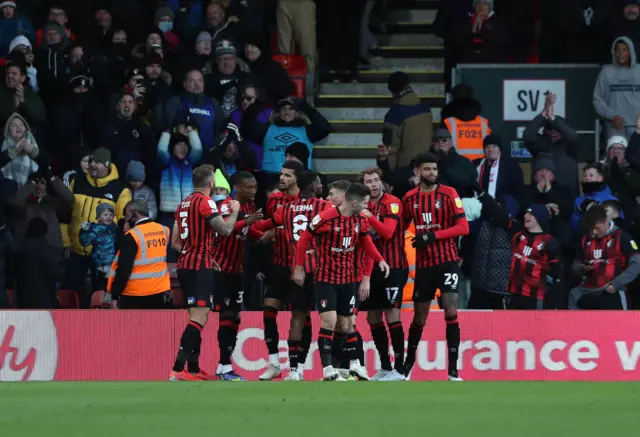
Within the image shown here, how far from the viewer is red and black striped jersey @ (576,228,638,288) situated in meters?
17.7

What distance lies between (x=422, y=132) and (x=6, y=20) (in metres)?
5.90

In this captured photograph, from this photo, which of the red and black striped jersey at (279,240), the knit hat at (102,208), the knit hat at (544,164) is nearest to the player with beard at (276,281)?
the red and black striped jersey at (279,240)

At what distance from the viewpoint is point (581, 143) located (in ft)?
70.2

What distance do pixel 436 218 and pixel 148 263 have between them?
130 inches

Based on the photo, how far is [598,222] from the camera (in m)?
17.7

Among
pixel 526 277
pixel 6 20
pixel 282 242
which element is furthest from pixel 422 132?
pixel 6 20

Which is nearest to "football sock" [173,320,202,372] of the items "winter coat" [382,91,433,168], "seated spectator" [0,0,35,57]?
"winter coat" [382,91,433,168]

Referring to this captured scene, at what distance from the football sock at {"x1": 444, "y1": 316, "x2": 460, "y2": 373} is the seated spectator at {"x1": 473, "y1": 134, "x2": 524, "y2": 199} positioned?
3474 millimetres

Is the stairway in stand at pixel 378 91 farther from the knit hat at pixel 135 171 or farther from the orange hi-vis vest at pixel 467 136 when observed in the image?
the knit hat at pixel 135 171

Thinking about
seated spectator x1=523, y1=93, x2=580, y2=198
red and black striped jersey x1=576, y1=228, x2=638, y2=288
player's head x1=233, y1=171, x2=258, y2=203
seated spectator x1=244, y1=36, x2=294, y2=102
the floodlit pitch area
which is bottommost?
the floodlit pitch area

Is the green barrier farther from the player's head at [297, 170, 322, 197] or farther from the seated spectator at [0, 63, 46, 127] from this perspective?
the player's head at [297, 170, 322, 197]

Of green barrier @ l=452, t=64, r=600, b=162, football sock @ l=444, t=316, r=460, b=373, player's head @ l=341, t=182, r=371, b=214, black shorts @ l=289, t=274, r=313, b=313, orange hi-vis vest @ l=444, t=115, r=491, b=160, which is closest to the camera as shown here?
player's head @ l=341, t=182, r=371, b=214

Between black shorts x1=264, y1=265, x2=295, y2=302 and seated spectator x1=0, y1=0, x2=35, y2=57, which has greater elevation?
seated spectator x1=0, y1=0, x2=35, y2=57

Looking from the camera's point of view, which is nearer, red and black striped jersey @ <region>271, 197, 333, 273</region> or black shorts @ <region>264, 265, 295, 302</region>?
red and black striped jersey @ <region>271, 197, 333, 273</region>
